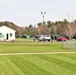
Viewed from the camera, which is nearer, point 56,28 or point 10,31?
point 10,31

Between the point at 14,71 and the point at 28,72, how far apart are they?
0.91 metres

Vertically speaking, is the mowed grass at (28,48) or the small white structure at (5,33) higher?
the small white structure at (5,33)

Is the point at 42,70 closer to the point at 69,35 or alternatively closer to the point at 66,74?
the point at 66,74

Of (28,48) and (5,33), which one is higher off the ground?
(5,33)

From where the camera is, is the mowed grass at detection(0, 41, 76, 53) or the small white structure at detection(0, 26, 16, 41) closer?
the mowed grass at detection(0, 41, 76, 53)

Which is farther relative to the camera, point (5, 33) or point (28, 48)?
point (5, 33)

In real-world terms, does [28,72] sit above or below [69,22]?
below

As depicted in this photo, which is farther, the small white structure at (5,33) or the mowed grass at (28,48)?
the small white structure at (5,33)

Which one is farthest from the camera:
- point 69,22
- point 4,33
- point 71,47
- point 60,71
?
point 69,22

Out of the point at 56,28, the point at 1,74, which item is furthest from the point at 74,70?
the point at 56,28

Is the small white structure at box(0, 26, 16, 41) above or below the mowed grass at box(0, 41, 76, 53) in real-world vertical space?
above

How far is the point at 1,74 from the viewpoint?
48.9 feet

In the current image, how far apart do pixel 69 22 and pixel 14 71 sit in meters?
73.4

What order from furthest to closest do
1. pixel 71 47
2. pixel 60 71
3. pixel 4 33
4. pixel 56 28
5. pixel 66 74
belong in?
pixel 56 28
pixel 4 33
pixel 71 47
pixel 60 71
pixel 66 74
